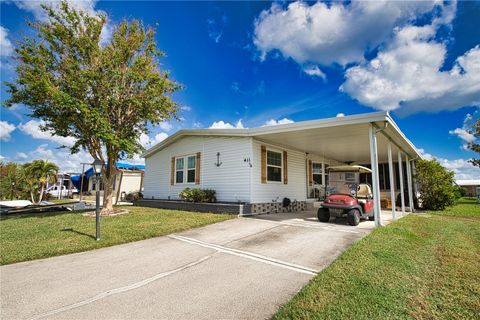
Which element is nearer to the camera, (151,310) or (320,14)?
(151,310)

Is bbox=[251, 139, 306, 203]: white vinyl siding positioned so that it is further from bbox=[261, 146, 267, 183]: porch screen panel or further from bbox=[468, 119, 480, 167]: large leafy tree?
bbox=[468, 119, 480, 167]: large leafy tree

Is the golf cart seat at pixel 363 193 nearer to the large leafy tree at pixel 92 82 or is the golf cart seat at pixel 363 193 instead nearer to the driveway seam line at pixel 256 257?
the driveway seam line at pixel 256 257

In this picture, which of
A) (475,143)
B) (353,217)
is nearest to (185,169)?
(353,217)

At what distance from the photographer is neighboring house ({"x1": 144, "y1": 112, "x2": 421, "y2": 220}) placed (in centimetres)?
786

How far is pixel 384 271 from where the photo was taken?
3398mm

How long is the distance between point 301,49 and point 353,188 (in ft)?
18.8

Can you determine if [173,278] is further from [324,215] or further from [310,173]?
[310,173]

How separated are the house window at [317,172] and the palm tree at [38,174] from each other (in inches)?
781

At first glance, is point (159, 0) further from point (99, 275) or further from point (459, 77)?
point (459, 77)

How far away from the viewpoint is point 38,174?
1800cm

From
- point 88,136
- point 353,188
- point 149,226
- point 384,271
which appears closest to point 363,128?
point 353,188

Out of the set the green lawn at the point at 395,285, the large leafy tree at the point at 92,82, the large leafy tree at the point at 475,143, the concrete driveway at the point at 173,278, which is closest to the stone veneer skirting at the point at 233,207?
the large leafy tree at the point at 92,82

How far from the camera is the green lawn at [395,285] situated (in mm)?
2398

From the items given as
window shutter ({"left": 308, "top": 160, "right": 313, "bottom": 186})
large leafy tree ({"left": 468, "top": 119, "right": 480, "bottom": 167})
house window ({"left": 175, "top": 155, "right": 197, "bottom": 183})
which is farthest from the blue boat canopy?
large leafy tree ({"left": 468, "top": 119, "right": 480, "bottom": 167})
